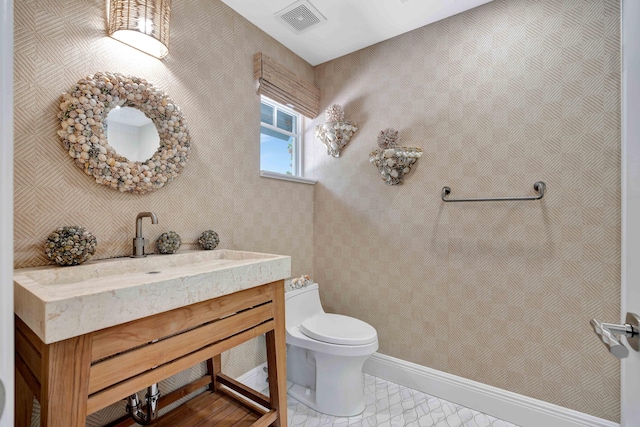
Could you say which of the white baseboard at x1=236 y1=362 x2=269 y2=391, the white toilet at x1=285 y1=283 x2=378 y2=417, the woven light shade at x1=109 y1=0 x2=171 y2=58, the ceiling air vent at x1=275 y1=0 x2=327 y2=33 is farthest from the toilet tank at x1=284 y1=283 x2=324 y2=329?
the ceiling air vent at x1=275 y1=0 x2=327 y2=33

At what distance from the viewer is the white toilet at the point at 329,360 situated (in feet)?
5.32

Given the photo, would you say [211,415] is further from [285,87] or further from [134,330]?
[285,87]

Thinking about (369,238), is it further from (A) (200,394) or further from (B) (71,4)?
(B) (71,4)

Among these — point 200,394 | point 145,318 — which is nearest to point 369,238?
point 200,394

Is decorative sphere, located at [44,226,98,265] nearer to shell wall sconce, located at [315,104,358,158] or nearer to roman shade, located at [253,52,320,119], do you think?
roman shade, located at [253,52,320,119]

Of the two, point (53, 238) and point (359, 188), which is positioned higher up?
point (359, 188)

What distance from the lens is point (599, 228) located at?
4.79 feet

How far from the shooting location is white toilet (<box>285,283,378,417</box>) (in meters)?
1.62

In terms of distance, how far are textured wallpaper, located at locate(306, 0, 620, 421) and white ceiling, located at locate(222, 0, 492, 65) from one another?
3.4 inches

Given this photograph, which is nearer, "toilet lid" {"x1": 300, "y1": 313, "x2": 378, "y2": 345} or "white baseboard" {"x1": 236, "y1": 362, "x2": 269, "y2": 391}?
"toilet lid" {"x1": 300, "y1": 313, "x2": 378, "y2": 345}

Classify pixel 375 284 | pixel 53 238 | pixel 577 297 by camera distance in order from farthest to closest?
1. pixel 375 284
2. pixel 577 297
3. pixel 53 238

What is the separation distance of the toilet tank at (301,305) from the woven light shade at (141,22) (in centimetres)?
154
